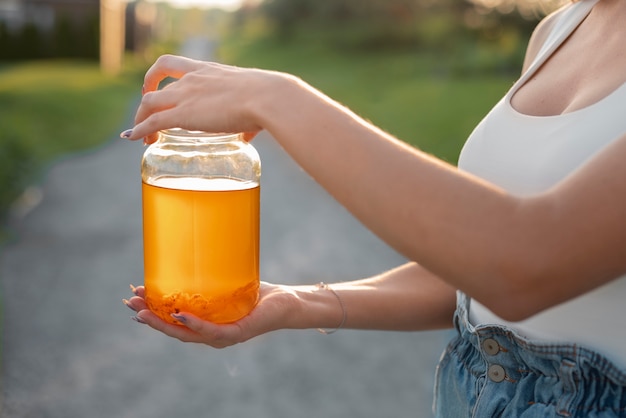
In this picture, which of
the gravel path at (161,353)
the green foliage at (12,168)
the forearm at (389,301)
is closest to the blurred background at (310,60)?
the green foliage at (12,168)

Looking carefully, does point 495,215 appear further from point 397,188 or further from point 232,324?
point 232,324

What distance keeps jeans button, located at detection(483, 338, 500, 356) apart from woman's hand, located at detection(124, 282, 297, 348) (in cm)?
40

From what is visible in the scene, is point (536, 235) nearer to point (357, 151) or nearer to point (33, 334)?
point (357, 151)

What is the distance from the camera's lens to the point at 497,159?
153 centimetres

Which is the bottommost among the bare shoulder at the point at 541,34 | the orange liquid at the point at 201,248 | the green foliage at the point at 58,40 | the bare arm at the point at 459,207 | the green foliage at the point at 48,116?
the green foliage at the point at 58,40

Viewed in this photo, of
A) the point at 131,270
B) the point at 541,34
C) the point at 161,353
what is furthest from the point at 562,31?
the point at 131,270

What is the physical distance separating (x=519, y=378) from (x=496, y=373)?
0.05 metres

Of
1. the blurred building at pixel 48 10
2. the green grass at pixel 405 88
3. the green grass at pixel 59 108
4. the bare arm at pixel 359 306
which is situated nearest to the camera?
the bare arm at pixel 359 306

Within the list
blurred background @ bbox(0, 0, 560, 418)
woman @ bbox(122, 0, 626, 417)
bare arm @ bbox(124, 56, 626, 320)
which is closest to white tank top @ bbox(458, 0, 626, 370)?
woman @ bbox(122, 0, 626, 417)

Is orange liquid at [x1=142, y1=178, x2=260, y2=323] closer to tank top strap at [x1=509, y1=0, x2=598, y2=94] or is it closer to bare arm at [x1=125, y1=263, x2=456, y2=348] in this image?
bare arm at [x1=125, y1=263, x2=456, y2=348]

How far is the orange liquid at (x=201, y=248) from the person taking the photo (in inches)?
59.1

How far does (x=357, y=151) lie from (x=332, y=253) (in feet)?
18.3

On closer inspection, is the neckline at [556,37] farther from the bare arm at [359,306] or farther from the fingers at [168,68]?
the fingers at [168,68]

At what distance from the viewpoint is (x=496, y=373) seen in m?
1.55
